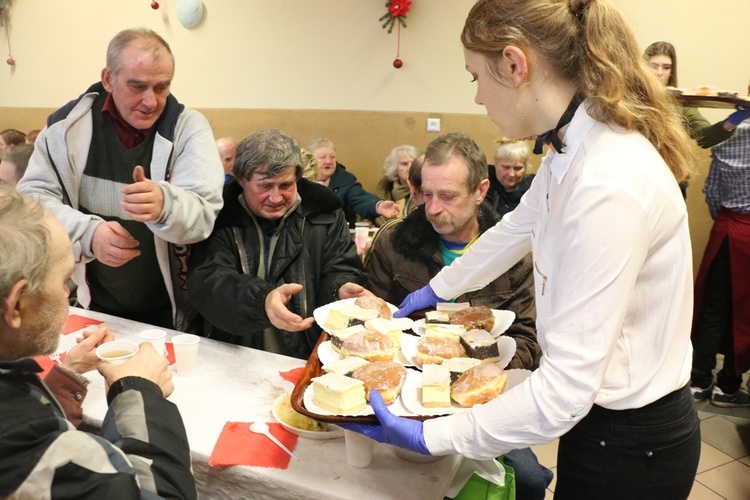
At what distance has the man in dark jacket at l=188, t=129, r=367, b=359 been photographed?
2.23 meters

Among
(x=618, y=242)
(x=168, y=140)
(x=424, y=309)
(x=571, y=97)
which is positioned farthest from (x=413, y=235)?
(x=618, y=242)

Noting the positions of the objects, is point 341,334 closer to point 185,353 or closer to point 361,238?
point 185,353

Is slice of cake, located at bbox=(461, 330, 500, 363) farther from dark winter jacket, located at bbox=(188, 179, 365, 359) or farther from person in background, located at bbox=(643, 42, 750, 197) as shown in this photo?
person in background, located at bbox=(643, 42, 750, 197)

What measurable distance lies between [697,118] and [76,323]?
400 centimetres

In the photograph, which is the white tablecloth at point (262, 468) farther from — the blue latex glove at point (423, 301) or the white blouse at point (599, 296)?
the blue latex glove at point (423, 301)

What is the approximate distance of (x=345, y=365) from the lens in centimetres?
153

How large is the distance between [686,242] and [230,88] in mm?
5762

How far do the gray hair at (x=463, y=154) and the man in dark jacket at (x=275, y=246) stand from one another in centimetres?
46

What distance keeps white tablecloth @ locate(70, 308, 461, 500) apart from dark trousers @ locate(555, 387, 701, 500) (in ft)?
1.06

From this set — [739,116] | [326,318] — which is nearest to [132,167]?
→ [326,318]

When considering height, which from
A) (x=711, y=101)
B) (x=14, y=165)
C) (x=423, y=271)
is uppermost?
(x=711, y=101)

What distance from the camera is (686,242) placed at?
4.13 ft

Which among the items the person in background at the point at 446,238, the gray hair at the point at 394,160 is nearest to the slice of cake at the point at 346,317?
the person in background at the point at 446,238

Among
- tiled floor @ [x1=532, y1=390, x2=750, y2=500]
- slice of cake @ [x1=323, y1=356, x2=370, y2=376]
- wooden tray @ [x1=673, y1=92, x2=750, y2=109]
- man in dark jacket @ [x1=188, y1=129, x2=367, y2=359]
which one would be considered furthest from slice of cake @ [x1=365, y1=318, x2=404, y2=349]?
wooden tray @ [x1=673, y1=92, x2=750, y2=109]
